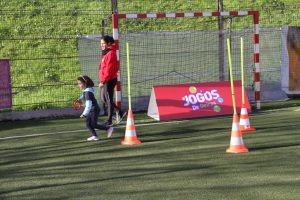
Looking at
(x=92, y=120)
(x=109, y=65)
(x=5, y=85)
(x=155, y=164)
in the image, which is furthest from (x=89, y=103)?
(x=5, y=85)

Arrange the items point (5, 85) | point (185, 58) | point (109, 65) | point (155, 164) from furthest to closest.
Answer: point (185, 58), point (5, 85), point (109, 65), point (155, 164)

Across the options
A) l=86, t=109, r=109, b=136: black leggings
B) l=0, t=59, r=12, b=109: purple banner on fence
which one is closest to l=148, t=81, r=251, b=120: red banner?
l=86, t=109, r=109, b=136: black leggings

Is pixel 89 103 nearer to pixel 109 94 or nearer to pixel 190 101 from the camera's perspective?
pixel 109 94

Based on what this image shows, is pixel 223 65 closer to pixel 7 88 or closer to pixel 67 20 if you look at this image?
pixel 7 88

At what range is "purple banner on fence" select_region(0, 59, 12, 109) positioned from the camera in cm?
1134

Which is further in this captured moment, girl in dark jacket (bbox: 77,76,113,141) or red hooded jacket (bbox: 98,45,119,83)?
red hooded jacket (bbox: 98,45,119,83)

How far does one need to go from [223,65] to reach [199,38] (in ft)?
3.83

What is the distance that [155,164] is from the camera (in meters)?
6.66

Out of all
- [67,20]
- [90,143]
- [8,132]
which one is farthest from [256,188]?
[67,20]

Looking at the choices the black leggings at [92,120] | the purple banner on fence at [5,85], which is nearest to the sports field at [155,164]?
the black leggings at [92,120]

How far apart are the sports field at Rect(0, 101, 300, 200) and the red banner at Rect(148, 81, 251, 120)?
2.61 ft

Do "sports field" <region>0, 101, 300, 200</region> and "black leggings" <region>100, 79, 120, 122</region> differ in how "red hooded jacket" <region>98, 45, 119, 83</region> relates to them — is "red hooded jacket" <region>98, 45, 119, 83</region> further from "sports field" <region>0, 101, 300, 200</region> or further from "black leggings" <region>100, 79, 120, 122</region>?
"sports field" <region>0, 101, 300, 200</region>

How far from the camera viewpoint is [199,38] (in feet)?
45.7

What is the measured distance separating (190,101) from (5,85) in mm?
4433
